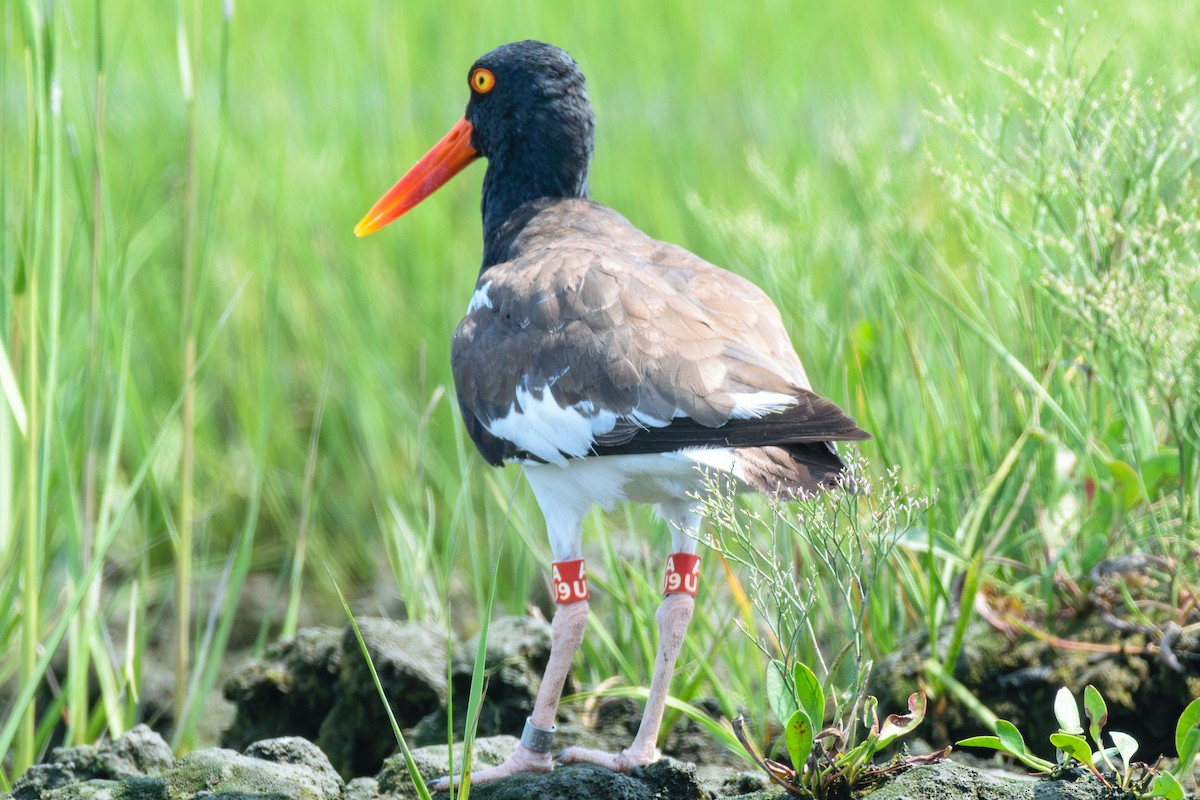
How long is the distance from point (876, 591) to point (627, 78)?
16.0 ft

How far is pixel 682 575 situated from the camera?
321cm

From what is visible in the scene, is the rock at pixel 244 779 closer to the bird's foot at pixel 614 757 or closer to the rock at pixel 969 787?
the bird's foot at pixel 614 757

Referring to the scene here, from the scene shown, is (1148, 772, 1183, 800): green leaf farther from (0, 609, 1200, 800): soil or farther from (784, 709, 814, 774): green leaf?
(784, 709, 814, 774): green leaf

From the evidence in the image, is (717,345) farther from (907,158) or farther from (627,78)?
(627,78)

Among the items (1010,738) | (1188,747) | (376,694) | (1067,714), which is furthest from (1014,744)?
(376,694)

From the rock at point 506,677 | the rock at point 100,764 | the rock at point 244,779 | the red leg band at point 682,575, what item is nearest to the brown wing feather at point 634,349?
the red leg band at point 682,575

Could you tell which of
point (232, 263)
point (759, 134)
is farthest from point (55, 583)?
point (759, 134)

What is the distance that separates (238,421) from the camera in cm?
Result: 560

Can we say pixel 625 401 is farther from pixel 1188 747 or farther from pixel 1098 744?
pixel 1188 747

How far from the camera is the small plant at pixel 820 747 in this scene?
2.34 meters

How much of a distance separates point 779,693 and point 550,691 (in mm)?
805

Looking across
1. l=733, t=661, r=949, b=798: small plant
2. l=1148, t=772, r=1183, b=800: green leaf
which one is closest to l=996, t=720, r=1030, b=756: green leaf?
l=733, t=661, r=949, b=798: small plant

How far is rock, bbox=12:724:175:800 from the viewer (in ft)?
9.21

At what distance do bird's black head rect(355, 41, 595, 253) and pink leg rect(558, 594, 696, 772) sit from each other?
133cm
